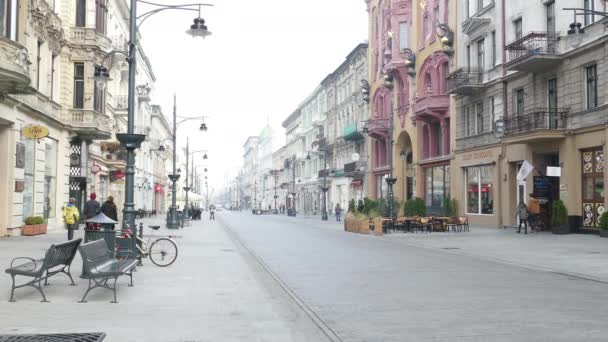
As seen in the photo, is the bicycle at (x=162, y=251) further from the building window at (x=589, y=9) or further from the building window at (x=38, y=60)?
the building window at (x=589, y=9)

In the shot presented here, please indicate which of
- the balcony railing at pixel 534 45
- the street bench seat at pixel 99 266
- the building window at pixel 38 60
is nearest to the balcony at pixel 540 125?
the balcony railing at pixel 534 45

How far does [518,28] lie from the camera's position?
110 feet

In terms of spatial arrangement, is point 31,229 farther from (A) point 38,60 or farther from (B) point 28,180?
(A) point 38,60

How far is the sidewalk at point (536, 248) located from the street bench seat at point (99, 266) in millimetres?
9647

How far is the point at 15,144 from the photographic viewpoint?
25125 mm

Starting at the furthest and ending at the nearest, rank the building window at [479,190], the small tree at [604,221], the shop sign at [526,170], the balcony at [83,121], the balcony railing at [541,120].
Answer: the building window at [479,190] → the balcony at [83,121] → the shop sign at [526,170] → the balcony railing at [541,120] → the small tree at [604,221]

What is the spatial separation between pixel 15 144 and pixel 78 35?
9.70 m

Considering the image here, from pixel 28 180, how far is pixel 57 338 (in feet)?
70.9

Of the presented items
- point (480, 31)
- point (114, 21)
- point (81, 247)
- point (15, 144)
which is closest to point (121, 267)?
point (81, 247)

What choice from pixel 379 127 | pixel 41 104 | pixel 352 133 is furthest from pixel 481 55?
pixel 352 133

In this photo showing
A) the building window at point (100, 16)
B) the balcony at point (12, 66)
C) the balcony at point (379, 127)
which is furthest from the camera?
the balcony at point (379, 127)

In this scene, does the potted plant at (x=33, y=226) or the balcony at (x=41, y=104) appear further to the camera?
the potted plant at (x=33, y=226)

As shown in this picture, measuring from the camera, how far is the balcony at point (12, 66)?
19500mm

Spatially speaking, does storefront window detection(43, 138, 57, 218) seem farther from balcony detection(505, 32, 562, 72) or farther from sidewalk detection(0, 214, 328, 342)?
balcony detection(505, 32, 562, 72)
